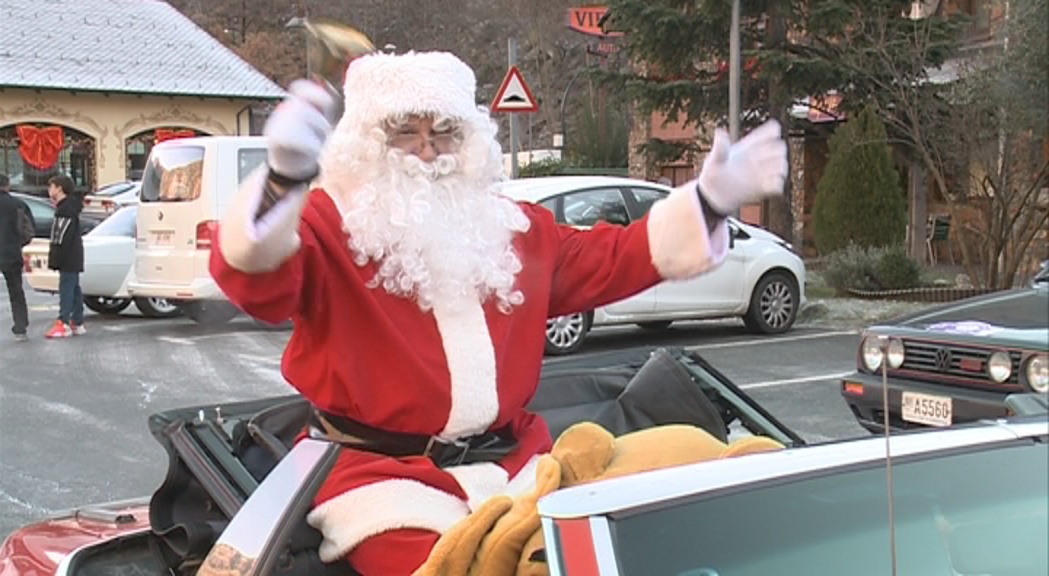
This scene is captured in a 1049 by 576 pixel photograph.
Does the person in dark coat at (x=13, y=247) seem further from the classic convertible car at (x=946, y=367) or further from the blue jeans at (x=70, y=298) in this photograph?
the classic convertible car at (x=946, y=367)

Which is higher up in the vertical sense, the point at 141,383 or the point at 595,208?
the point at 595,208

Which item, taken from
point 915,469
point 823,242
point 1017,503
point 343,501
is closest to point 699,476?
point 915,469

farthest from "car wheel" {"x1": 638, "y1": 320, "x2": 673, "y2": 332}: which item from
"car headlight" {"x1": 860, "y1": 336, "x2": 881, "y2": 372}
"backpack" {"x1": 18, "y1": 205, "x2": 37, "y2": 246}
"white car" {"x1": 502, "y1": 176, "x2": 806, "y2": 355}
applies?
"backpack" {"x1": 18, "y1": 205, "x2": 37, "y2": 246}

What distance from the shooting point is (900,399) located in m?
5.93

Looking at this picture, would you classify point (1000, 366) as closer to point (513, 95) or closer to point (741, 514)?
point (741, 514)

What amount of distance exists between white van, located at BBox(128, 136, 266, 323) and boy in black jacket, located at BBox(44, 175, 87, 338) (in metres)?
0.71

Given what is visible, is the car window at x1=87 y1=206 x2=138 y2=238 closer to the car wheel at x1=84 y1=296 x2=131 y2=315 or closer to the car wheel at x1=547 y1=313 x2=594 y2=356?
the car wheel at x1=84 y1=296 x2=131 y2=315

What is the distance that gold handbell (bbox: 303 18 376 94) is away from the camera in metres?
2.89

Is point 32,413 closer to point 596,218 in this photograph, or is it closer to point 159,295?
point 159,295

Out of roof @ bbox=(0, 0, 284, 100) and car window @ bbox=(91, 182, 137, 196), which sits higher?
roof @ bbox=(0, 0, 284, 100)

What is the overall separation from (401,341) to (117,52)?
30644 mm

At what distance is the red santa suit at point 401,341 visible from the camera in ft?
8.34

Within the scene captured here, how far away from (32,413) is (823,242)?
33.9ft

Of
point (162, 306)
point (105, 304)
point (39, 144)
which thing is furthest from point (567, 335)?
point (39, 144)
